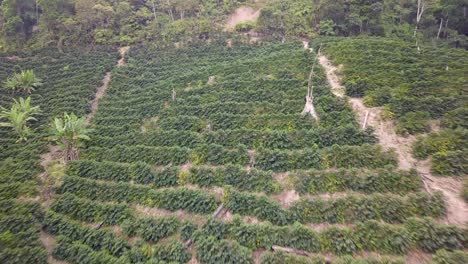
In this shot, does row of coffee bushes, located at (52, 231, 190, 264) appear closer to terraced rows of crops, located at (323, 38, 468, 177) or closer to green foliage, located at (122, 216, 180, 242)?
green foliage, located at (122, 216, 180, 242)

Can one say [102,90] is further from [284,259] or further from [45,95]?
[284,259]

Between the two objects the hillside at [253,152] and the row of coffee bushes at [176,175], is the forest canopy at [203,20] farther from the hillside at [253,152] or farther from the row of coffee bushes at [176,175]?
the row of coffee bushes at [176,175]

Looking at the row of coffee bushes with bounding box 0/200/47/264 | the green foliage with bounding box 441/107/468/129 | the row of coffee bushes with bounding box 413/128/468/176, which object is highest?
the green foliage with bounding box 441/107/468/129

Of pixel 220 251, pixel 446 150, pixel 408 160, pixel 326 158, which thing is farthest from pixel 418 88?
pixel 220 251

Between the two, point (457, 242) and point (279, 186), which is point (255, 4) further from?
point (457, 242)

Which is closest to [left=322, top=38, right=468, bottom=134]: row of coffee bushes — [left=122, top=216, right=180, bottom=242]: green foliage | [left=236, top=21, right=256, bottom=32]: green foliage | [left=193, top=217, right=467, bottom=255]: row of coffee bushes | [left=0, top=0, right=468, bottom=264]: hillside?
[left=0, top=0, right=468, bottom=264]: hillside
